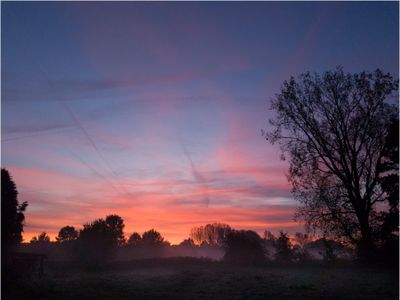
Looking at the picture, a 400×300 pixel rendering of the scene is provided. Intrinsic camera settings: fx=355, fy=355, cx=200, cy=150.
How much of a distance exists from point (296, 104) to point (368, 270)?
39.2ft

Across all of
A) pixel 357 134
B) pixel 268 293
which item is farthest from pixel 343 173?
pixel 268 293

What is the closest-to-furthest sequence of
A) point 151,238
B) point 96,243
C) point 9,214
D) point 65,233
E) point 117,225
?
point 9,214, point 96,243, point 117,225, point 65,233, point 151,238

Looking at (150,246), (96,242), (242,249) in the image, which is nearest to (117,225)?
(96,242)

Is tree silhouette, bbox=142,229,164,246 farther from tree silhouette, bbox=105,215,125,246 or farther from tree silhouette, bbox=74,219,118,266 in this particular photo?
tree silhouette, bbox=74,219,118,266

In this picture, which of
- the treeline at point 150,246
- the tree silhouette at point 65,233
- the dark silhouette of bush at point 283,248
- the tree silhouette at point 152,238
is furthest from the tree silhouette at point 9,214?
the tree silhouette at point 152,238

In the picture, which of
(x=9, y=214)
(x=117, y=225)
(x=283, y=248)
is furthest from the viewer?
(x=117, y=225)

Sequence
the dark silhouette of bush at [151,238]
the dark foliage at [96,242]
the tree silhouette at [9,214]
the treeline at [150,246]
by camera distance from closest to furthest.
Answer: the tree silhouette at [9,214] → the treeline at [150,246] → the dark foliage at [96,242] → the dark silhouette of bush at [151,238]

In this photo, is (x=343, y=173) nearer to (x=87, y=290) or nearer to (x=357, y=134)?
(x=357, y=134)

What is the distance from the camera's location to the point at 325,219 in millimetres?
21109

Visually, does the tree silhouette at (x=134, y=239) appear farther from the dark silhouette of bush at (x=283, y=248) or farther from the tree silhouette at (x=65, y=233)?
the dark silhouette of bush at (x=283, y=248)

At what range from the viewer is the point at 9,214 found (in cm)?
3316

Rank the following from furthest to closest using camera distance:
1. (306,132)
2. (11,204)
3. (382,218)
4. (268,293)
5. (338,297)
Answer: (11,204), (306,132), (382,218), (268,293), (338,297)

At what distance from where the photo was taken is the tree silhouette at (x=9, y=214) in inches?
1253

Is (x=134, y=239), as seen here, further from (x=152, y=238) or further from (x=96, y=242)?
(x=96, y=242)
